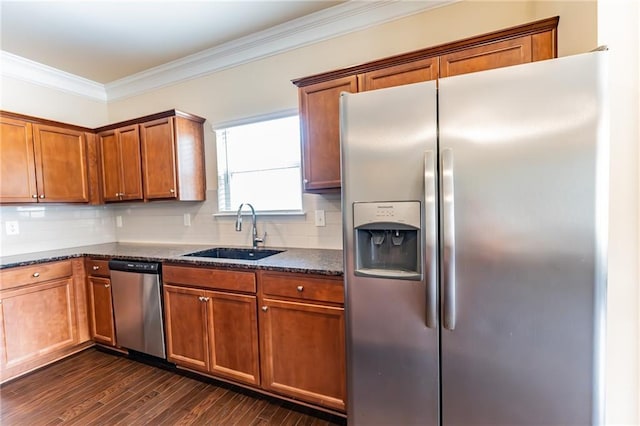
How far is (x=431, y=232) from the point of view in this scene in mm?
1198

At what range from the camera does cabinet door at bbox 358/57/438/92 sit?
169cm

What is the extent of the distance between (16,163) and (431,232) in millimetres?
3412

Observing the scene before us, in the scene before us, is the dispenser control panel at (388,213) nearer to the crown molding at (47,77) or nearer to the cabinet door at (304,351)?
the cabinet door at (304,351)

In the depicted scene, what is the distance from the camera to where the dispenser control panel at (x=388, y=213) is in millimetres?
1245

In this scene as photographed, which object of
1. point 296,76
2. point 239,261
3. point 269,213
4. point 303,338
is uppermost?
point 296,76

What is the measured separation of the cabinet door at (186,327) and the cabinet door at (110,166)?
1.47 metres

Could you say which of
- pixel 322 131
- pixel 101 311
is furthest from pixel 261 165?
pixel 101 311

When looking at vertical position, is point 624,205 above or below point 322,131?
below

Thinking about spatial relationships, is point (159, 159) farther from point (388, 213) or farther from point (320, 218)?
point (388, 213)

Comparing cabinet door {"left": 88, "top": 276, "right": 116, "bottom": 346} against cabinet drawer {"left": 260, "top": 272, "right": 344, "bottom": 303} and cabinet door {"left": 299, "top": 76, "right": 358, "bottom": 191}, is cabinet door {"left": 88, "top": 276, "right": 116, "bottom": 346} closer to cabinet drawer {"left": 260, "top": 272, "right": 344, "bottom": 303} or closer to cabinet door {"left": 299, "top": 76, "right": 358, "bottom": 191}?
cabinet drawer {"left": 260, "top": 272, "right": 344, "bottom": 303}

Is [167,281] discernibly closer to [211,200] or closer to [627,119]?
[211,200]

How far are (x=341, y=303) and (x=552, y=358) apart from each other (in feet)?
3.08

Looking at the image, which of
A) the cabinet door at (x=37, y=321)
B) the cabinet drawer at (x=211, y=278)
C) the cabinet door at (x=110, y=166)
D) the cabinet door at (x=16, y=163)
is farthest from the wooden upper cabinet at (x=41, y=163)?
the cabinet drawer at (x=211, y=278)

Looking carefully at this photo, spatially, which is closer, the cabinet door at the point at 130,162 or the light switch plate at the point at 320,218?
the light switch plate at the point at 320,218
